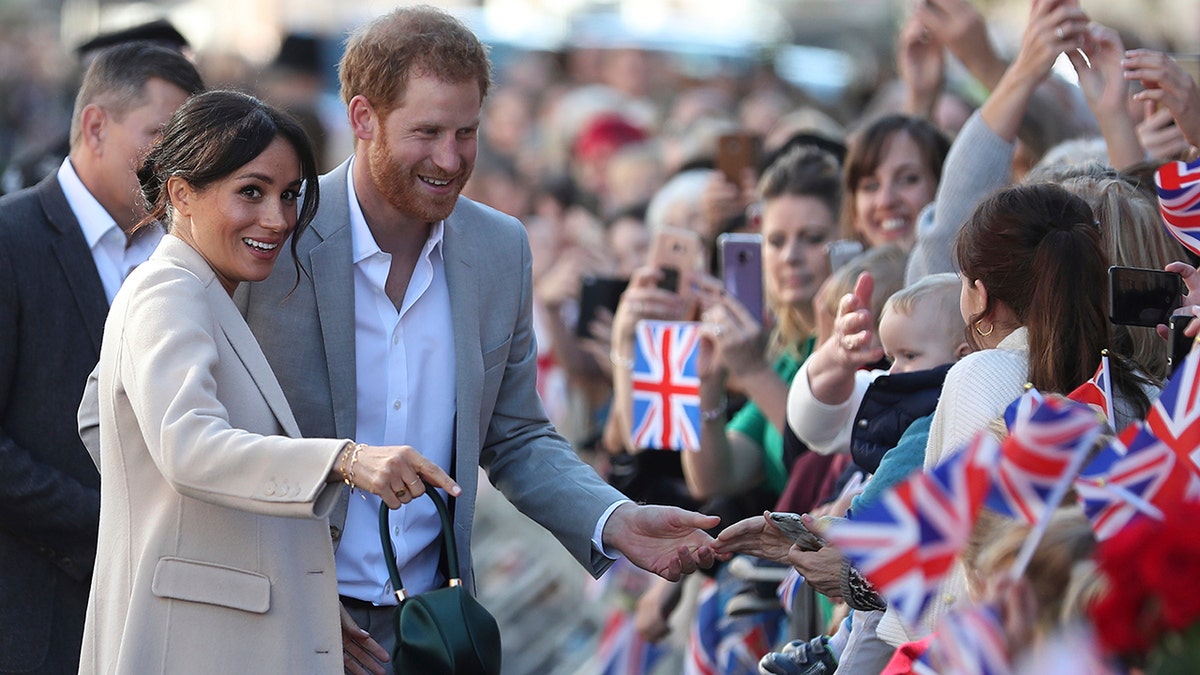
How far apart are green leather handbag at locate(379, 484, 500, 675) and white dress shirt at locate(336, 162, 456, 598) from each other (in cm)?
46

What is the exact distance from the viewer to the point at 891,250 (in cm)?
478

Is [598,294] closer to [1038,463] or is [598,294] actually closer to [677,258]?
[677,258]

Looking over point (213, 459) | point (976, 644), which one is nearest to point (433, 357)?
point (213, 459)

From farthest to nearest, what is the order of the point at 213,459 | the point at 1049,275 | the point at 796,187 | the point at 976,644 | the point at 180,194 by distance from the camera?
the point at 796,187
the point at 180,194
the point at 1049,275
the point at 213,459
the point at 976,644

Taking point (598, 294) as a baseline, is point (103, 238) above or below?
above

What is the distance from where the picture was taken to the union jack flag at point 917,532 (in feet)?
6.76

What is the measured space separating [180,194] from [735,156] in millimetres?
3750

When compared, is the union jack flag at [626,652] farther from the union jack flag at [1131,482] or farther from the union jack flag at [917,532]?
the union jack flag at [917,532]

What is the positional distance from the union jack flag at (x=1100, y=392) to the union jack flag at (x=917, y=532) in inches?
36.5

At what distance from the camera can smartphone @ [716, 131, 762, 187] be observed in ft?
21.6

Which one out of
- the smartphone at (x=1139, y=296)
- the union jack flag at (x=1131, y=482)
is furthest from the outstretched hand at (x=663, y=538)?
the union jack flag at (x=1131, y=482)

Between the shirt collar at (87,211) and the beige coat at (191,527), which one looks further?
the shirt collar at (87,211)

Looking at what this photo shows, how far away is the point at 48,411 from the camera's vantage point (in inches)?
152

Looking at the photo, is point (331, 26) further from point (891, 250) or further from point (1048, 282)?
point (1048, 282)
